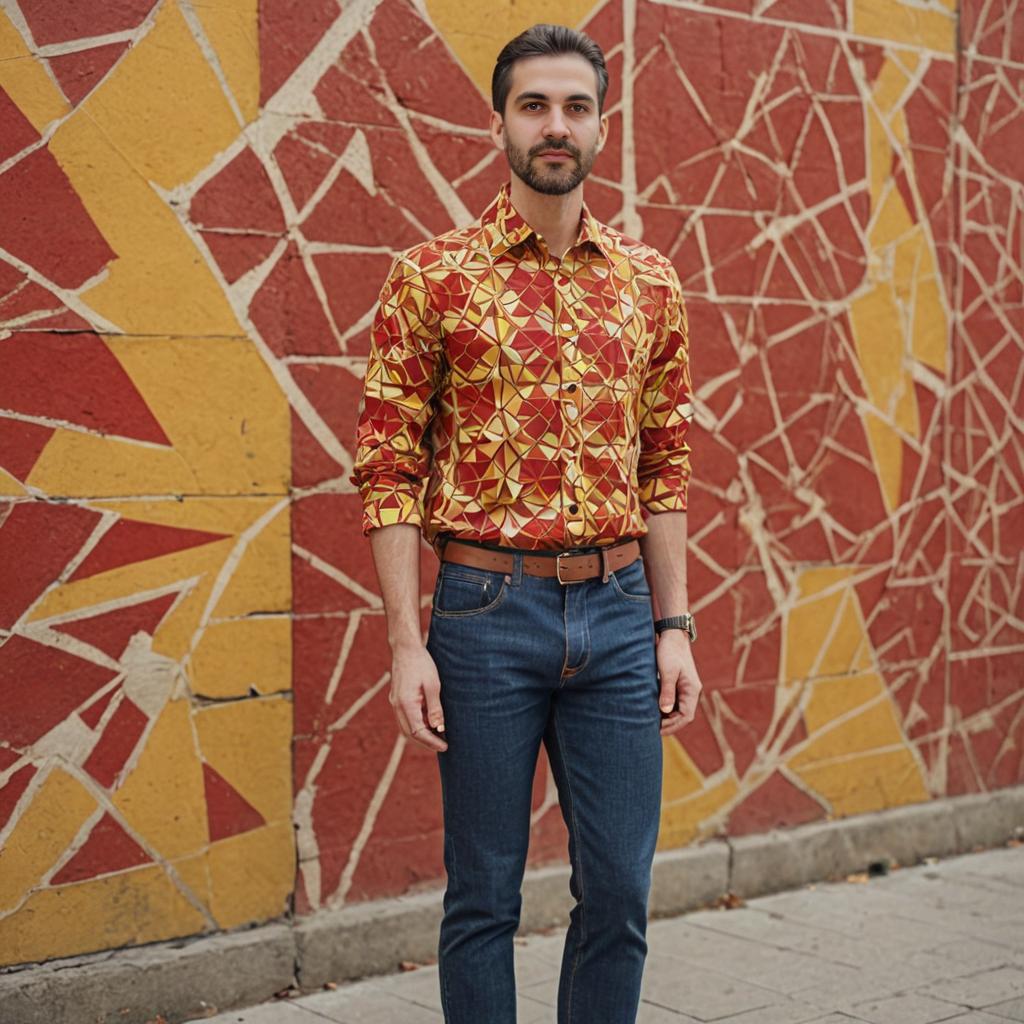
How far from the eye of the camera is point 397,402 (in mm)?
3143

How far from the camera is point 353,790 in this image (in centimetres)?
464

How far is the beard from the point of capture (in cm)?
317

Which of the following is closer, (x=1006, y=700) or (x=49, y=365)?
(x=49, y=365)

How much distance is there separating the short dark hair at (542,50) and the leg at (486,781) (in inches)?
39.7

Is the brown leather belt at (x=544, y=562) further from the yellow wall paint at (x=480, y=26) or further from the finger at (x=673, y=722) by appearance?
the yellow wall paint at (x=480, y=26)

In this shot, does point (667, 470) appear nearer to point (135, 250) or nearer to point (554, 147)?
point (554, 147)

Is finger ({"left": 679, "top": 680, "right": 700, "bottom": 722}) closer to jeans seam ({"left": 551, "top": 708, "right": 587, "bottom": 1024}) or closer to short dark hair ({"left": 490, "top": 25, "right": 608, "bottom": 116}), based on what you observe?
jeans seam ({"left": 551, "top": 708, "right": 587, "bottom": 1024})

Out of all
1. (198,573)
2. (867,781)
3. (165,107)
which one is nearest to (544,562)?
(198,573)

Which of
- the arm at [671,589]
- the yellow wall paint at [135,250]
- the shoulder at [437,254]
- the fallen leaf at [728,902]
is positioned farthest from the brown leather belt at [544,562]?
the fallen leaf at [728,902]

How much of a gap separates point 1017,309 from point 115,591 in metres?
4.04

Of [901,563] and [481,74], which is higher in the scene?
[481,74]

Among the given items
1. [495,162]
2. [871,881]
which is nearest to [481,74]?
[495,162]

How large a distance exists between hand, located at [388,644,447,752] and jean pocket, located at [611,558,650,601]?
0.42 m

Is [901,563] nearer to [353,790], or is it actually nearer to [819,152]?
[819,152]
